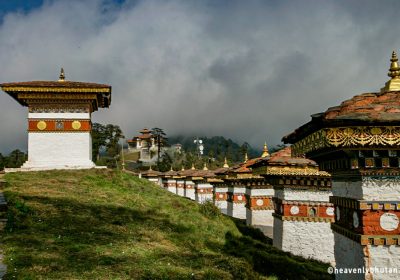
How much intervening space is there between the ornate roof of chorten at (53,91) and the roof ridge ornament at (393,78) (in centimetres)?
1692

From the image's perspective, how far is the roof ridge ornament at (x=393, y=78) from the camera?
14.0 feet

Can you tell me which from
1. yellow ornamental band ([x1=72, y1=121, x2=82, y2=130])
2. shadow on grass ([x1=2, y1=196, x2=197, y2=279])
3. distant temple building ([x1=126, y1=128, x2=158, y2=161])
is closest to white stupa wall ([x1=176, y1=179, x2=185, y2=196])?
yellow ornamental band ([x1=72, y1=121, x2=82, y2=130])

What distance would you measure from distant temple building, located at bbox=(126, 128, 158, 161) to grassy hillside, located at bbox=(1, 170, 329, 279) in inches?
2938

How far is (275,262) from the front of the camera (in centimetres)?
847

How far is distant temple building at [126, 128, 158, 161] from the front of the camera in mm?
91106

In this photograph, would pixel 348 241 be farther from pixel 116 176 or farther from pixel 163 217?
pixel 116 176

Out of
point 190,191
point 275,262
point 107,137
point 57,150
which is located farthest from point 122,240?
point 107,137

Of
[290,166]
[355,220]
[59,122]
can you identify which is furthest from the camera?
[59,122]

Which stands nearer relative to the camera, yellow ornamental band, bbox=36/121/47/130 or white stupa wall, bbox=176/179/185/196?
yellow ornamental band, bbox=36/121/47/130

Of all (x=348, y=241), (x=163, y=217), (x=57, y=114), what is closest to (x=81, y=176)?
(x=57, y=114)

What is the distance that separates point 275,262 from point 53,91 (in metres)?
15.1

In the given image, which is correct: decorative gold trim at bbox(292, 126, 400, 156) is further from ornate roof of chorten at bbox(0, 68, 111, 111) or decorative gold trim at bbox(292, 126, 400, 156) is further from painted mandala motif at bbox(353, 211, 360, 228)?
ornate roof of chorten at bbox(0, 68, 111, 111)

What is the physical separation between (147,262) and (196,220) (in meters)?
5.66

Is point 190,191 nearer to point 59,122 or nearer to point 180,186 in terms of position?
point 180,186
